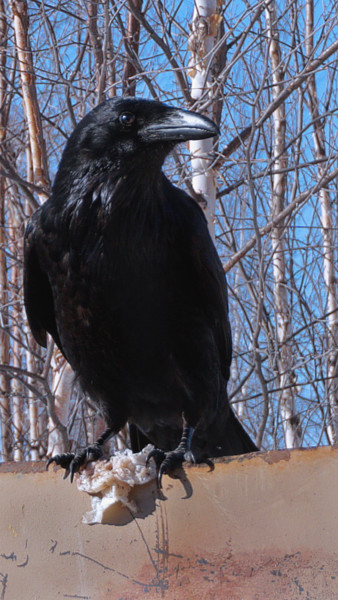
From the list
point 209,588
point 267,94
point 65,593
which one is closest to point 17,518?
point 65,593

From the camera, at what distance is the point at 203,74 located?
521 centimetres

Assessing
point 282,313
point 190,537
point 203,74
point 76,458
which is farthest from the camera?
point 282,313

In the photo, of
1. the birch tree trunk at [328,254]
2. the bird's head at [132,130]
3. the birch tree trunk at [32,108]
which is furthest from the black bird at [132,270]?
the birch tree trunk at [328,254]

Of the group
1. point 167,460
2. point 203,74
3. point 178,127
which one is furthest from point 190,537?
point 203,74

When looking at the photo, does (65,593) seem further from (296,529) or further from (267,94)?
(267,94)

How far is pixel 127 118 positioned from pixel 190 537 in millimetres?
1748

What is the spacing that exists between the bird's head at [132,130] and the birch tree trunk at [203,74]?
2.00 metres

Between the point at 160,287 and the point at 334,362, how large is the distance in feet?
15.1

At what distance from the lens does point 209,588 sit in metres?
2.05

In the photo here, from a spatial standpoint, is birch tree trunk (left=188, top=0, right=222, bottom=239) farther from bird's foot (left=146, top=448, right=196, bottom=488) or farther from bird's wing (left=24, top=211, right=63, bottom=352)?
bird's foot (left=146, top=448, right=196, bottom=488)

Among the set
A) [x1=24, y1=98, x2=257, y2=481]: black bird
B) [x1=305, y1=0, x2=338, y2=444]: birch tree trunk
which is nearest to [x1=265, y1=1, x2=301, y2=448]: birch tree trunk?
[x1=305, y1=0, x2=338, y2=444]: birch tree trunk

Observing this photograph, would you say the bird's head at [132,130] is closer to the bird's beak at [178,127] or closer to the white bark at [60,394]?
the bird's beak at [178,127]

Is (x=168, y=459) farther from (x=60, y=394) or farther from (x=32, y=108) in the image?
(x=32, y=108)

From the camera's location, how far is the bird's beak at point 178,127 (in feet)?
9.46
